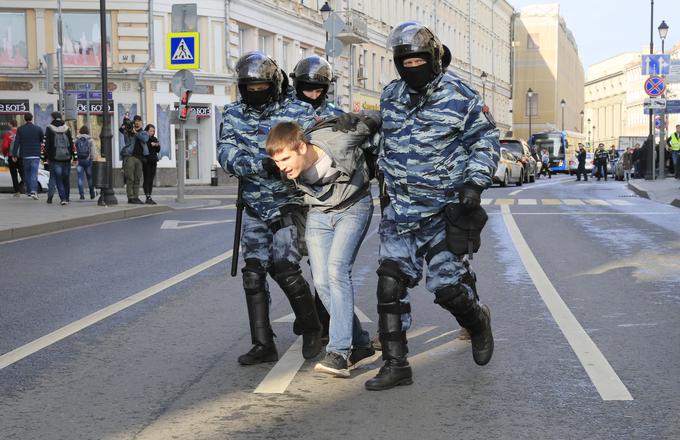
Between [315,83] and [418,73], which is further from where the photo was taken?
[315,83]

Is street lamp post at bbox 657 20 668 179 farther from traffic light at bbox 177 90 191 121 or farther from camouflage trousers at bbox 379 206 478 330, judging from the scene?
camouflage trousers at bbox 379 206 478 330

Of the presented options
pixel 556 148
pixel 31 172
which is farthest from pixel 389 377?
pixel 556 148

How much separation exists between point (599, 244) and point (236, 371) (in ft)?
26.5

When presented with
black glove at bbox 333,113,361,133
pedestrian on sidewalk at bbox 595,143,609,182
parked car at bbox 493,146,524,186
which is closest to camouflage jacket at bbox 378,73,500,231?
black glove at bbox 333,113,361,133

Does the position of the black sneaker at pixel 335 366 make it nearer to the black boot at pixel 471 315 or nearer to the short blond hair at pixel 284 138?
the black boot at pixel 471 315

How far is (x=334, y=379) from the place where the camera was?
17.1 feet

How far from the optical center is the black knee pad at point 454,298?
5012mm

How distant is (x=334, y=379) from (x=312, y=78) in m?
1.75

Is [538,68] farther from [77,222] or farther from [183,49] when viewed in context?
[77,222]

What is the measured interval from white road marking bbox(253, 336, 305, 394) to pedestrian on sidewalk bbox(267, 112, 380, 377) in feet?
0.67

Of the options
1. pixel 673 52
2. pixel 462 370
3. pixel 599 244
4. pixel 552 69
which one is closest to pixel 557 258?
pixel 599 244

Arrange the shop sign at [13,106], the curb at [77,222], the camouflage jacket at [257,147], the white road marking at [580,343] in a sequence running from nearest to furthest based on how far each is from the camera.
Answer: the white road marking at [580,343], the camouflage jacket at [257,147], the curb at [77,222], the shop sign at [13,106]

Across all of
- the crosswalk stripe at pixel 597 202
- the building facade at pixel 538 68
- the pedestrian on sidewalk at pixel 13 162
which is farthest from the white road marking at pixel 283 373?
the building facade at pixel 538 68

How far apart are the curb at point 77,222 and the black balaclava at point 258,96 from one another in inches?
364
